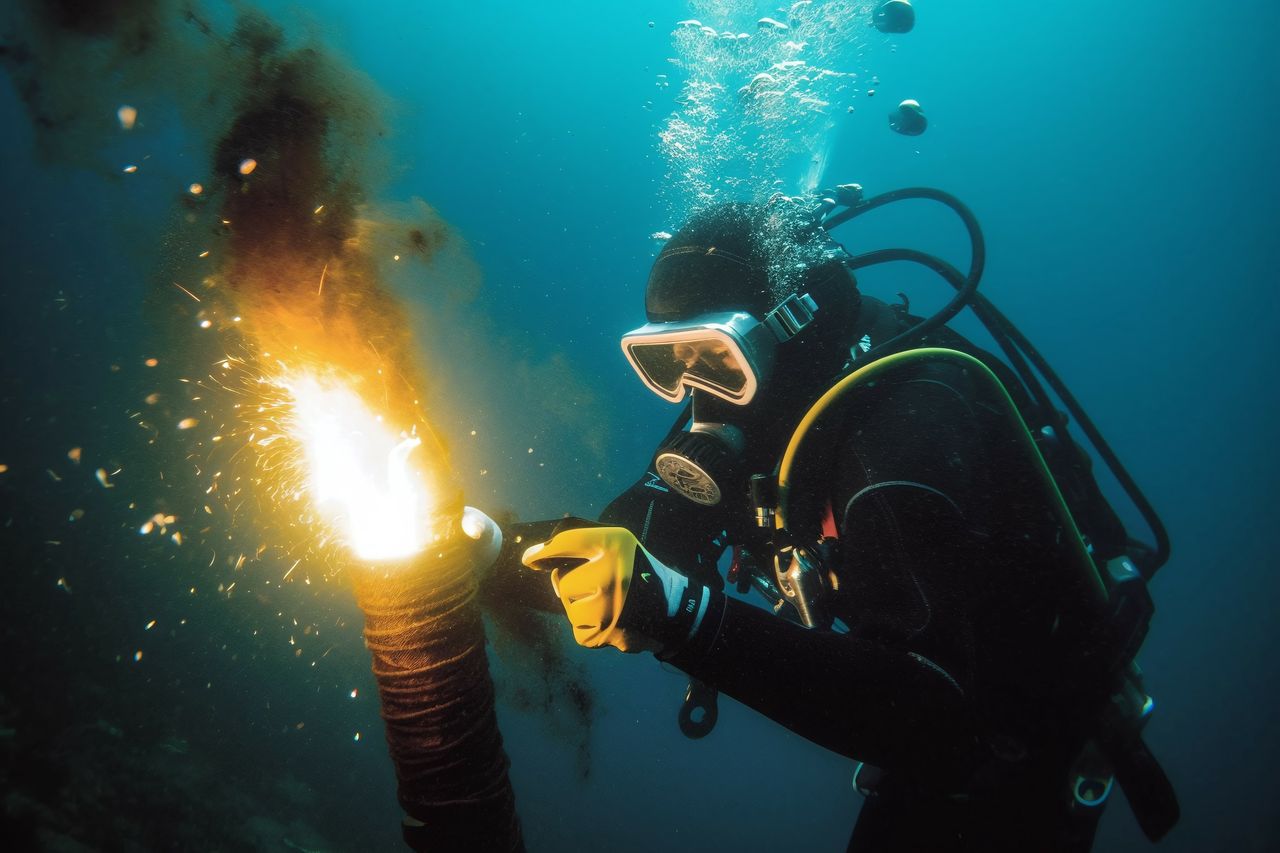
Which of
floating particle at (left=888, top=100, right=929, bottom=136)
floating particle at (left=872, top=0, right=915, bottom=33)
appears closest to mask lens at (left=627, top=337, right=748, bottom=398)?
floating particle at (left=872, top=0, right=915, bottom=33)

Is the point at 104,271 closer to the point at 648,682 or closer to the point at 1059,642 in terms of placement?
the point at 1059,642

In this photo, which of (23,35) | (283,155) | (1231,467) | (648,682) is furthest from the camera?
(1231,467)

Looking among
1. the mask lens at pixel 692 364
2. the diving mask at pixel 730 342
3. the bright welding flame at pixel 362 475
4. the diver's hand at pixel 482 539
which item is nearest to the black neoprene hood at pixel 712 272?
the diving mask at pixel 730 342

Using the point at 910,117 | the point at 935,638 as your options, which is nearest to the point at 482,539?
the point at 935,638

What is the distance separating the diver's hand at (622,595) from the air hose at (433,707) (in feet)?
1.24

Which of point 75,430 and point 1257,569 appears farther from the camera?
point 1257,569

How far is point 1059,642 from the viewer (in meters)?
2.35

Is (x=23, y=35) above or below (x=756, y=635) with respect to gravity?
above

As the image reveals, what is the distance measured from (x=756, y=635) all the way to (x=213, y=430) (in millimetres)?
24334

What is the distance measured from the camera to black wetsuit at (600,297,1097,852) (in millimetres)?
1613

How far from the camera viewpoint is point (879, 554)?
1.86 metres

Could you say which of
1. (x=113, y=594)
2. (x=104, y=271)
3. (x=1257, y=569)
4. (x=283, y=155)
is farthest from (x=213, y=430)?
(x=1257, y=569)

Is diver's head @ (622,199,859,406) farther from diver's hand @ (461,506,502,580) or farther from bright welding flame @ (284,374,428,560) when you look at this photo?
bright welding flame @ (284,374,428,560)

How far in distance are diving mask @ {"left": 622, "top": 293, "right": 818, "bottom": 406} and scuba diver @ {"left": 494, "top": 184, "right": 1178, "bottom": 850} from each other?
2 centimetres
